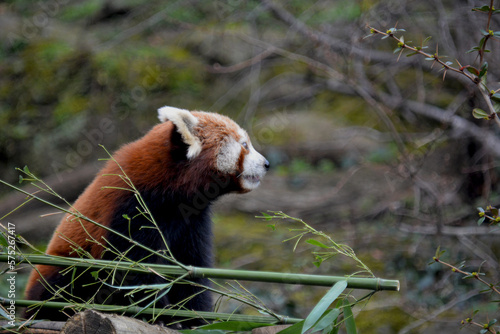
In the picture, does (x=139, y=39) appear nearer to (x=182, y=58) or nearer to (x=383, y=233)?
(x=182, y=58)

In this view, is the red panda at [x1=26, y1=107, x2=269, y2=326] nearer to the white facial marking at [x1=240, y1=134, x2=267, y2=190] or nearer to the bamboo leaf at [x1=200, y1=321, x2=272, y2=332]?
the white facial marking at [x1=240, y1=134, x2=267, y2=190]

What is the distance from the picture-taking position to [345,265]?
4.11 m

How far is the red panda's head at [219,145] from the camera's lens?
8.29ft

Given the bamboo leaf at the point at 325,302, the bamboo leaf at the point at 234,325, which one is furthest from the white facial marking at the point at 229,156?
the bamboo leaf at the point at 325,302

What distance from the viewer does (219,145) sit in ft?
8.56

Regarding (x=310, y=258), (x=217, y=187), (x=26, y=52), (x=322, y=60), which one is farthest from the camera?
(x=26, y=52)

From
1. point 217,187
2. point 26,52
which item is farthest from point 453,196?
point 26,52

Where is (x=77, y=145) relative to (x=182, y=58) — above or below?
below

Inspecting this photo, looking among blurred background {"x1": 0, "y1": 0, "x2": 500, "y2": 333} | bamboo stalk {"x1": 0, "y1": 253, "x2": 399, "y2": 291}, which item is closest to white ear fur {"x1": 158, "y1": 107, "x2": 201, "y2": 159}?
bamboo stalk {"x1": 0, "y1": 253, "x2": 399, "y2": 291}

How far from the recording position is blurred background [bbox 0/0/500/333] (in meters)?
3.88

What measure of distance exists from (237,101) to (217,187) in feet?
11.3

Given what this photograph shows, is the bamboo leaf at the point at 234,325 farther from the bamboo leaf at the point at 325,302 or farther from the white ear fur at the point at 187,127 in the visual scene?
the white ear fur at the point at 187,127

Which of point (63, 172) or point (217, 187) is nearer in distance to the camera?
point (217, 187)

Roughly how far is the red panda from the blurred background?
3.92 feet
